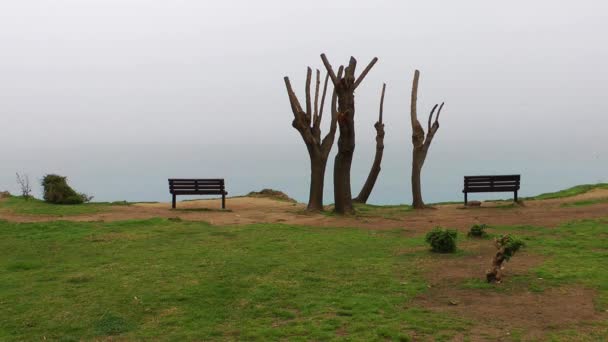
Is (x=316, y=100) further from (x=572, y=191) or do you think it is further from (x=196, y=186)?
(x=572, y=191)

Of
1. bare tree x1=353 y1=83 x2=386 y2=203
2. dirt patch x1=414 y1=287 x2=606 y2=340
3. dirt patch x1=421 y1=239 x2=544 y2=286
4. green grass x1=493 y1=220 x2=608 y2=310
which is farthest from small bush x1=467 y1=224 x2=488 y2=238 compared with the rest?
bare tree x1=353 y1=83 x2=386 y2=203

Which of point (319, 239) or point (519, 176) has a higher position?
point (519, 176)

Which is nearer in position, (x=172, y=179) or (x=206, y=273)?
(x=206, y=273)

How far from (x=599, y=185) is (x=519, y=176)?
6.56 m

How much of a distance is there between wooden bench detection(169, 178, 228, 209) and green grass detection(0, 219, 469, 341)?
712 cm

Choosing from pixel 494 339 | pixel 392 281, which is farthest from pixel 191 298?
pixel 494 339

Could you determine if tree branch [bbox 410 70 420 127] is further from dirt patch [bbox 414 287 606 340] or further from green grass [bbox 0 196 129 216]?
dirt patch [bbox 414 287 606 340]

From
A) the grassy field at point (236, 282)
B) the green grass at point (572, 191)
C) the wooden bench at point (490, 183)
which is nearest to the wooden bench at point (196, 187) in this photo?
the grassy field at point (236, 282)

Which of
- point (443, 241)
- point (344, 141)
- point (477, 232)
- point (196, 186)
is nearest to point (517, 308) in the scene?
point (443, 241)

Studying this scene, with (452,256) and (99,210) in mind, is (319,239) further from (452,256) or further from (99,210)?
(99,210)

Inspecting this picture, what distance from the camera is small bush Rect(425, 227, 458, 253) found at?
436 inches

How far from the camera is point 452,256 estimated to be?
10812 mm

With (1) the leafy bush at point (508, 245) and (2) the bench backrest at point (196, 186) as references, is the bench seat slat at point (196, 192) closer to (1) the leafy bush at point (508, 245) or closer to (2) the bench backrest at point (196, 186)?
(2) the bench backrest at point (196, 186)

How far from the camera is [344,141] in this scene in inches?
768
